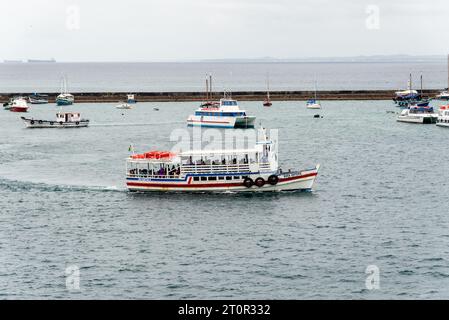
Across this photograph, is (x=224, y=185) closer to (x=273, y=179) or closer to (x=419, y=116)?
(x=273, y=179)

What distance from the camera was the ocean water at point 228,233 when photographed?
171ft

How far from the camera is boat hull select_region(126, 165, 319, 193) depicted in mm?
78875

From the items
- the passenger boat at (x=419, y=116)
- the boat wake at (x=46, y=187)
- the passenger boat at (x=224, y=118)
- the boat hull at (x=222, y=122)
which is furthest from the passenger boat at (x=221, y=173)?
the passenger boat at (x=419, y=116)

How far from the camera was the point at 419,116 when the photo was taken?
161 m

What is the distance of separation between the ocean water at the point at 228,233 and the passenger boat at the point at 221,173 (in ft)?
4.22

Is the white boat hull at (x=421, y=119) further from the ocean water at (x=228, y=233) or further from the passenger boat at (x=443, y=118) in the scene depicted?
the ocean water at (x=228, y=233)

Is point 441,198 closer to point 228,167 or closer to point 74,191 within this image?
point 228,167

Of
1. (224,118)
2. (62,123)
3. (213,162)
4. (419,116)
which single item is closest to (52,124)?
(62,123)

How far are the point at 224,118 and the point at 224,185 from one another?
264 ft

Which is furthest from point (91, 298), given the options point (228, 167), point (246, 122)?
point (246, 122)

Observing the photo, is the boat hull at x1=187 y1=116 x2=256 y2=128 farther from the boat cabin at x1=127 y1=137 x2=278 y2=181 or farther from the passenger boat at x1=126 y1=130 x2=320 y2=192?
the passenger boat at x1=126 y1=130 x2=320 y2=192
